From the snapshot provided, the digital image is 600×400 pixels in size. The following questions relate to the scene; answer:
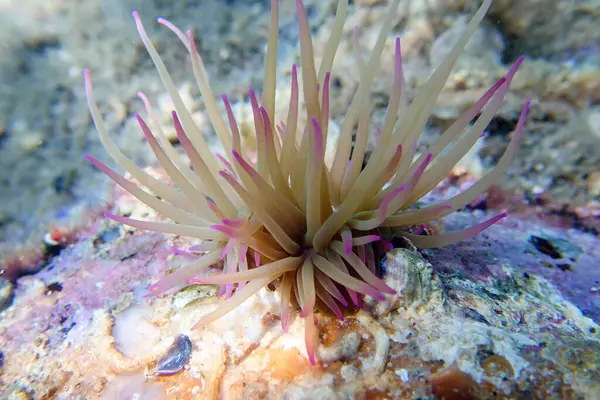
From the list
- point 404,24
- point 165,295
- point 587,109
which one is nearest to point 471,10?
point 404,24

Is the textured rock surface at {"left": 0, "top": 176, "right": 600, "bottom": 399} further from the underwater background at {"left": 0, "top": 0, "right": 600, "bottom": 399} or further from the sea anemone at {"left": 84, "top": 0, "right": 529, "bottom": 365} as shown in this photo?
the sea anemone at {"left": 84, "top": 0, "right": 529, "bottom": 365}

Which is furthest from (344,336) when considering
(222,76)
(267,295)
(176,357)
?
(222,76)

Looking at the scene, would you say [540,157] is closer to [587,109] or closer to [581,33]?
[587,109]

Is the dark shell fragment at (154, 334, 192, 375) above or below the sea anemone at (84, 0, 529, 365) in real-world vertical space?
below

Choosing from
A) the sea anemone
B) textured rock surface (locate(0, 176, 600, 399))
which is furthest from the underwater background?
the sea anemone

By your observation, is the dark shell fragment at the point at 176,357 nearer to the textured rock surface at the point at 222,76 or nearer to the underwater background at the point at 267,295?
the underwater background at the point at 267,295

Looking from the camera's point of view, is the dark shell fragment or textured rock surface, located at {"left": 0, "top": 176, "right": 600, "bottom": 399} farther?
the dark shell fragment

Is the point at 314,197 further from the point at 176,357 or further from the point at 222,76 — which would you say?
the point at 222,76

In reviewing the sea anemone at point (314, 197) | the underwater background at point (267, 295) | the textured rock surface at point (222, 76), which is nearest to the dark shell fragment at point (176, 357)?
the underwater background at point (267, 295)
